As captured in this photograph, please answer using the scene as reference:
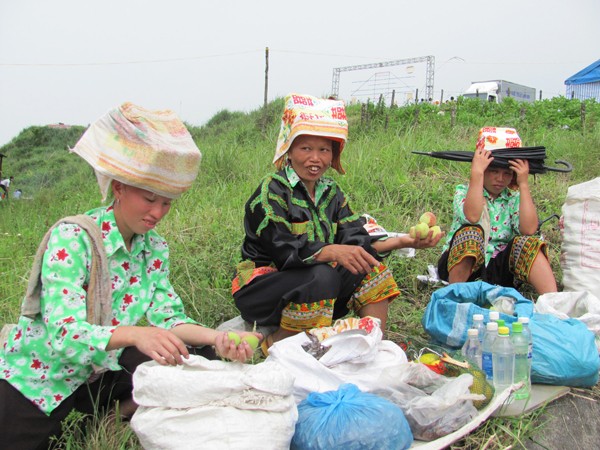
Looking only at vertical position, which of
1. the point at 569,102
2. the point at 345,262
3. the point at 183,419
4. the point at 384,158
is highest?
the point at 569,102

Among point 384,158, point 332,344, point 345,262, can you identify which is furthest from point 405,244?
point 384,158

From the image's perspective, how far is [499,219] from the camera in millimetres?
3709

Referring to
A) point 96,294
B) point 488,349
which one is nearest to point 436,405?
point 488,349

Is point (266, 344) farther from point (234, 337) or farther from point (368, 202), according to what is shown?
point (368, 202)

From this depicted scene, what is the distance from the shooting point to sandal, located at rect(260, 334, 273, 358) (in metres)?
2.88

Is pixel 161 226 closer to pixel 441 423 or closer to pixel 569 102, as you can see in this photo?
A: pixel 441 423

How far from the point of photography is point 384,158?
19.8 ft

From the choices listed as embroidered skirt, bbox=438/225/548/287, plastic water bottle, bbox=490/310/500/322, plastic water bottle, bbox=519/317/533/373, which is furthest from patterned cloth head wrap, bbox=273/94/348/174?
plastic water bottle, bbox=519/317/533/373

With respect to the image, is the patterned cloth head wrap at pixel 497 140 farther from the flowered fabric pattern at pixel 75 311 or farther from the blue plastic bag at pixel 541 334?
the flowered fabric pattern at pixel 75 311

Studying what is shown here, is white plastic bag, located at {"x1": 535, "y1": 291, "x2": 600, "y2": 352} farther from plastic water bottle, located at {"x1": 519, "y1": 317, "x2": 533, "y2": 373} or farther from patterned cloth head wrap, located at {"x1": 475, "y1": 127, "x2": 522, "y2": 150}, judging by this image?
patterned cloth head wrap, located at {"x1": 475, "y1": 127, "x2": 522, "y2": 150}

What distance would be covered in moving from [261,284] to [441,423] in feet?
3.62

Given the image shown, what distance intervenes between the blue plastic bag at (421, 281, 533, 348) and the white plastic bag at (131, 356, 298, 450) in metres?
1.36

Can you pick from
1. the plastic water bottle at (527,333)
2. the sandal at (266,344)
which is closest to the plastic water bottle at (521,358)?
the plastic water bottle at (527,333)

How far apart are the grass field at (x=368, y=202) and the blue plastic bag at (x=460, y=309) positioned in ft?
1.16
